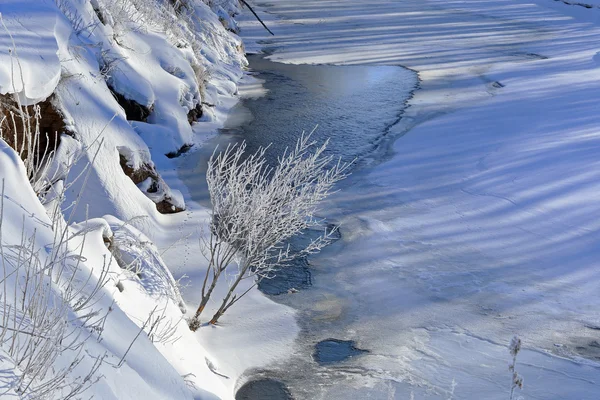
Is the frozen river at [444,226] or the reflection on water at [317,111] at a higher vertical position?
the frozen river at [444,226]

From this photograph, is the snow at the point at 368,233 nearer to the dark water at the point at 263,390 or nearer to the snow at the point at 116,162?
the snow at the point at 116,162

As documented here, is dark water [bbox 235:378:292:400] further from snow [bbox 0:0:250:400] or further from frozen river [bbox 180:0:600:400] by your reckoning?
snow [bbox 0:0:250:400]

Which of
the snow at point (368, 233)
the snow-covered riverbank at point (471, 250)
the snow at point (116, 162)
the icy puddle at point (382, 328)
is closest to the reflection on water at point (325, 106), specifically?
the snow at point (368, 233)

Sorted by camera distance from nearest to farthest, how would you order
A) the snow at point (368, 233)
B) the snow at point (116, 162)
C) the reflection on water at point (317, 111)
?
1. the snow at point (116, 162)
2. the snow at point (368, 233)
3. the reflection on water at point (317, 111)

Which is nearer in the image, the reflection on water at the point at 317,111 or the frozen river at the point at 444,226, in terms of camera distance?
the frozen river at the point at 444,226

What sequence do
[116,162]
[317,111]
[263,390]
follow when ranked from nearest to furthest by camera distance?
[263,390] → [116,162] → [317,111]

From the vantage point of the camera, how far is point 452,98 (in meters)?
14.8

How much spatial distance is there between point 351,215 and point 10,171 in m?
5.21

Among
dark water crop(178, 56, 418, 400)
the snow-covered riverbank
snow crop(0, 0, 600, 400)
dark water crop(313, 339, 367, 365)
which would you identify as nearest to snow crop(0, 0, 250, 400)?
snow crop(0, 0, 600, 400)

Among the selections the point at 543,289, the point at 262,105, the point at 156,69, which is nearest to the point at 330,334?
the point at 543,289

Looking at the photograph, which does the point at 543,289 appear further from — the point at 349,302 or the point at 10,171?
the point at 10,171

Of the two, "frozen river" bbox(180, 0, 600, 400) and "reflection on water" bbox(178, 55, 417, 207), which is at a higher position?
"frozen river" bbox(180, 0, 600, 400)

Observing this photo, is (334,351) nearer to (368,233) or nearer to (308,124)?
(368,233)

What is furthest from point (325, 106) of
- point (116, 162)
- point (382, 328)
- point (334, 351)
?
point (334, 351)
